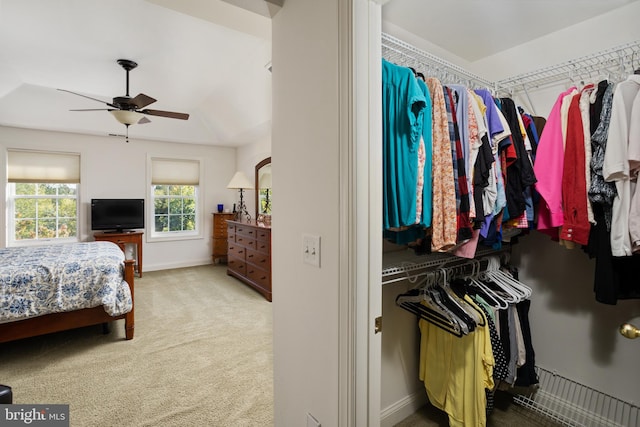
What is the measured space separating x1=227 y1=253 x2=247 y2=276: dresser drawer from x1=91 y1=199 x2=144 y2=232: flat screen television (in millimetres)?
1620

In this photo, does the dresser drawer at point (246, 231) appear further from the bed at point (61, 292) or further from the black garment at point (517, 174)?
the black garment at point (517, 174)

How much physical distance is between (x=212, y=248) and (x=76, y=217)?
221 cm

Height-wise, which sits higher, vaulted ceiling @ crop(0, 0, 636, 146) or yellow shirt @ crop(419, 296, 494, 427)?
vaulted ceiling @ crop(0, 0, 636, 146)

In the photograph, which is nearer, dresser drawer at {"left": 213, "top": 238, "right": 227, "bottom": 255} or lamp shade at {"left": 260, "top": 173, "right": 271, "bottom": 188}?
lamp shade at {"left": 260, "top": 173, "right": 271, "bottom": 188}

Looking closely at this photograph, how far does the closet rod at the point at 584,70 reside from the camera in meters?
1.65

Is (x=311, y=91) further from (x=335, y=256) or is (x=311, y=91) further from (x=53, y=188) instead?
(x=53, y=188)

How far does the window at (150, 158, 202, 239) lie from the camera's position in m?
5.75

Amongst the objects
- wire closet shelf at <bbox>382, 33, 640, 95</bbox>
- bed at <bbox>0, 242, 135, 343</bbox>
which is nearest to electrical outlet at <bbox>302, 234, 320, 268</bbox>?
wire closet shelf at <bbox>382, 33, 640, 95</bbox>

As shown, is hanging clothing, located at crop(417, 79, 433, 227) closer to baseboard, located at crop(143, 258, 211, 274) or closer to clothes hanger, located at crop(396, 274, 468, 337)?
clothes hanger, located at crop(396, 274, 468, 337)

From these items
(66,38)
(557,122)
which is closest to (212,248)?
(66,38)

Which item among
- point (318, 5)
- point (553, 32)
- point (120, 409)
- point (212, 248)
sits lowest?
point (120, 409)

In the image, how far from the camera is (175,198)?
5.95 m

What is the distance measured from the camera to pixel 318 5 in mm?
1174

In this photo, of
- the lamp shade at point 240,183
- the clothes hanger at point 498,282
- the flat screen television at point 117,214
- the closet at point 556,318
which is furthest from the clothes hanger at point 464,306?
the flat screen television at point 117,214
